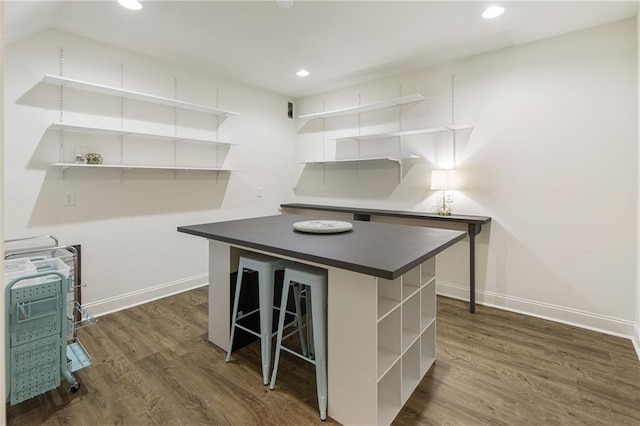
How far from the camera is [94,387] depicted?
2.00 meters

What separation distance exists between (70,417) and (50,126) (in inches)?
85.7

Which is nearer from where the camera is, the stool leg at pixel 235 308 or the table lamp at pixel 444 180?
the stool leg at pixel 235 308

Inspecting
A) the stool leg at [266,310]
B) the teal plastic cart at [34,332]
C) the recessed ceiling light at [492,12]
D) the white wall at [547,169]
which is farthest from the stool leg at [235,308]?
the recessed ceiling light at [492,12]

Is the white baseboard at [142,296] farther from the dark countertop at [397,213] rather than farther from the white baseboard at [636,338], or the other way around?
the white baseboard at [636,338]

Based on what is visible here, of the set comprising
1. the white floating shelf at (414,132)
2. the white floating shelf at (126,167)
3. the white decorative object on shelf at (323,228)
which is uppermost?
the white floating shelf at (414,132)

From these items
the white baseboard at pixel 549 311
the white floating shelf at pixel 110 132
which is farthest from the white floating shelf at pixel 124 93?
the white baseboard at pixel 549 311

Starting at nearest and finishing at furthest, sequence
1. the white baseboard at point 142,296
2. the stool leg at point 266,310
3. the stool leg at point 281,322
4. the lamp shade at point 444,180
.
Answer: the stool leg at point 281,322 → the stool leg at point 266,310 → the white baseboard at point 142,296 → the lamp shade at point 444,180

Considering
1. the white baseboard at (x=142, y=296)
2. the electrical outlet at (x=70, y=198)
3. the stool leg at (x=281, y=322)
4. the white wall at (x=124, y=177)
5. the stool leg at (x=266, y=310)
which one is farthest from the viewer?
the white baseboard at (x=142, y=296)

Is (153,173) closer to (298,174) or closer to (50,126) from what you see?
(50,126)

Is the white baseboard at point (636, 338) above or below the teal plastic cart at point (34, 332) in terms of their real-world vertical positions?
below

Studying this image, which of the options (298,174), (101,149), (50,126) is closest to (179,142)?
(101,149)

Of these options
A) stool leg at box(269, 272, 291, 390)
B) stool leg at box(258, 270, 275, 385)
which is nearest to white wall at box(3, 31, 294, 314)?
Result: stool leg at box(258, 270, 275, 385)

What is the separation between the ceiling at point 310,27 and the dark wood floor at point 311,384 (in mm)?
2291

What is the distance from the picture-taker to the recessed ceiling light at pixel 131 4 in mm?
2314
